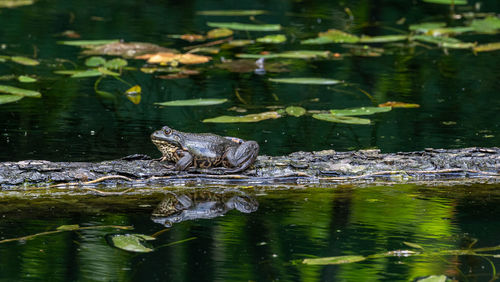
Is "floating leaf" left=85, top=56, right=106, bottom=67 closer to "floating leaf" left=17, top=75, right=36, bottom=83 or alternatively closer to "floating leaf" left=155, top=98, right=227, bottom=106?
"floating leaf" left=17, top=75, right=36, bottom=83

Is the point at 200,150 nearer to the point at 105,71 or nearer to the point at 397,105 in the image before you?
the point at 397,105

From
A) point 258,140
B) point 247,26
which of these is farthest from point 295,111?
point 247,26

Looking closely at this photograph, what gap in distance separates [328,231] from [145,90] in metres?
3.11

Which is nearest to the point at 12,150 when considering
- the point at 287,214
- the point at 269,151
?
the point at 269,151

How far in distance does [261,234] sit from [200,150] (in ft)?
2.01

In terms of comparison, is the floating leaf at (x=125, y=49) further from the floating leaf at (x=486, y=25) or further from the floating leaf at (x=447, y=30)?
the floating leaf at (x=486, y=25)

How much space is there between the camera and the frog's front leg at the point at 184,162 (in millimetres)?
3746

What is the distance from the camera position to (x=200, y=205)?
12.3 feet

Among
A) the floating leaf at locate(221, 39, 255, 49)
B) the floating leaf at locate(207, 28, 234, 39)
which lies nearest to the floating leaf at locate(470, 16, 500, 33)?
the floating leaf at locate(221, 39, 255, 49)

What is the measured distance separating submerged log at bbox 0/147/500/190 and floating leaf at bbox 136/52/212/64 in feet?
10.8

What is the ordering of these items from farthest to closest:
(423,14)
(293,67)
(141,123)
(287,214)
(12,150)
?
(423,14) → (293,67) → (141,123) → (12,150) → (287,214)

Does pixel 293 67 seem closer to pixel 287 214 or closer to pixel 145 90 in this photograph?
pixel 145 90

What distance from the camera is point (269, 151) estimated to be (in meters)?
4.58

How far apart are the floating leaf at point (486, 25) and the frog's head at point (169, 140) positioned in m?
5.27
